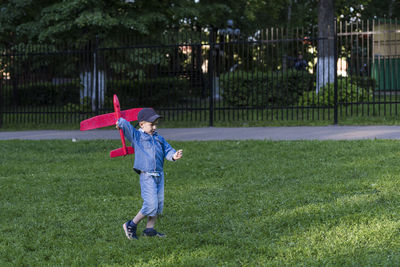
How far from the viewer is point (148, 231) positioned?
4.82m

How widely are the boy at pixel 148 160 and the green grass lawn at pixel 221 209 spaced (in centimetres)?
23

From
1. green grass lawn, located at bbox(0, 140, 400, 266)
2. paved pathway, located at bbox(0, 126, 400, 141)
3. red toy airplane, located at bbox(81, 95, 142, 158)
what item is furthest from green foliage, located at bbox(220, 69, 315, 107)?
red toy airplane, located at bbox(81, 95, 142, 158)

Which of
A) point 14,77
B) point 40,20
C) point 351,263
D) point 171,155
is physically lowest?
point 351,263

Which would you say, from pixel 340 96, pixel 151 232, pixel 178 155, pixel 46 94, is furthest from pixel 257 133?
pixel 178 155

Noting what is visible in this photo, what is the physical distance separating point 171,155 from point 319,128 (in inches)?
331

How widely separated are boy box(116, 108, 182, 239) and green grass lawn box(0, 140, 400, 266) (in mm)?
230

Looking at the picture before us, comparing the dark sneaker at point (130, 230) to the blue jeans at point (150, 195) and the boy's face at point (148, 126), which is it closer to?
the blue jeans at point (150, 195)

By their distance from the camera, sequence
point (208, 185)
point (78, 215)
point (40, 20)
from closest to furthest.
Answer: point (78, 215) → point (208, 185) → point (40, 20)

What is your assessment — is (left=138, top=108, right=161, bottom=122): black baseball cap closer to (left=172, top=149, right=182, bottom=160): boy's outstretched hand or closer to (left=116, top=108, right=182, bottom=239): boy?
(left=116, top=108, right=182, bottom=239): boy

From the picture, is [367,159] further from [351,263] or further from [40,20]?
[40,20]

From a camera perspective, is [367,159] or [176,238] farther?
[367,159]

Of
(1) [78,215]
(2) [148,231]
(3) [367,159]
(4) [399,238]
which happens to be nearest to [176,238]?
(2) [148,231]

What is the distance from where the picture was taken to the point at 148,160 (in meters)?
4.71

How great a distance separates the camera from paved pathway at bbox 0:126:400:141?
10973 mm
